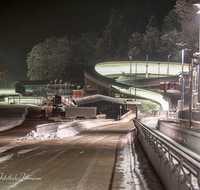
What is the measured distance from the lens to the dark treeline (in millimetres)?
157125

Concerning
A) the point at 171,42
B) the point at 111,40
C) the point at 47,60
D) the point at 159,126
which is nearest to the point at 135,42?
the point at 111,40

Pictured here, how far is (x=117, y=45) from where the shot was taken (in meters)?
187

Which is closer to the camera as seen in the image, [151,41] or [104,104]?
[104,104]

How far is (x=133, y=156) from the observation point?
1396cm

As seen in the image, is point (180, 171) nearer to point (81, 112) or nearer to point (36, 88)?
point (81, 112)

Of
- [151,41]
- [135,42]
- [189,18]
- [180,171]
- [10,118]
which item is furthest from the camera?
[135,42]

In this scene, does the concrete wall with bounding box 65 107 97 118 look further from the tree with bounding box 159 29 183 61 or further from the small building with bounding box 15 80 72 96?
the tree with bounding box 159 29 183 61

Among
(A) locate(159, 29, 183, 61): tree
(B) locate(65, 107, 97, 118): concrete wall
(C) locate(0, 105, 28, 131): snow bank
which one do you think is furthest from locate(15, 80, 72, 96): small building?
(B) locate(65, 107, 97, 118): concrete wall

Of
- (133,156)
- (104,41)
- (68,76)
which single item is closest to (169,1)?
(104,41)

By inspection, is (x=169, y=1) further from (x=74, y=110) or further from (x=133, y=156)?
(x=133, y=156)

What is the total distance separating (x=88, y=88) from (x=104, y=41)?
59.5 meters

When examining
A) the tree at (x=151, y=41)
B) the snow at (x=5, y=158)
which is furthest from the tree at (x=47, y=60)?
the snow at (x=5, y=158)

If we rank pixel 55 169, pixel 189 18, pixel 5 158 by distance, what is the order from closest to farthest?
pixel 55 169 → pixel 5 158 → pixel 189 18

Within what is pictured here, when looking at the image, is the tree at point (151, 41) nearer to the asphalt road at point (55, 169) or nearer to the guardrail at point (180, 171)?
the asphalt road at point (55, 169)
